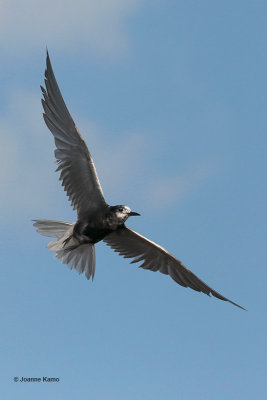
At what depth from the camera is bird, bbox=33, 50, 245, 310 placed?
12766 mm

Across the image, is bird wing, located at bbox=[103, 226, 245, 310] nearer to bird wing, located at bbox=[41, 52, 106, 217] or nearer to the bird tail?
the bird tail

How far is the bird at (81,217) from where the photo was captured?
1277 cm

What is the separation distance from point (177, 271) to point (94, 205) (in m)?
2.46

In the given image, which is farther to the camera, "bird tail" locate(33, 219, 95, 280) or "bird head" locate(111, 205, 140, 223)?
"bird tail" locate(33, 219, 95, 280)

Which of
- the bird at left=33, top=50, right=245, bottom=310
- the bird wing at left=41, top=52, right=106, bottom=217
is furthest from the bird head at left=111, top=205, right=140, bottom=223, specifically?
the bird wing at left=41, top=52, right=106, bottom=217

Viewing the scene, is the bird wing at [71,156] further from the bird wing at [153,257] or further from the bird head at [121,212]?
the bird wing at [153,257]

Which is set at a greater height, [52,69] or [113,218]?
[52,69]

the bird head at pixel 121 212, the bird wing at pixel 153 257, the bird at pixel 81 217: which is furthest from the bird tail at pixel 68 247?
the bird head at pixel 121 212

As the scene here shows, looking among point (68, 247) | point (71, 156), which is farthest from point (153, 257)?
point (71, 156)

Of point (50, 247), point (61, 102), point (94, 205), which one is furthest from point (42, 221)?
point (61, 102)

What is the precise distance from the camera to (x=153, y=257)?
1420 cm

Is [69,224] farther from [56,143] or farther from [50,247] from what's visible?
[56,143]

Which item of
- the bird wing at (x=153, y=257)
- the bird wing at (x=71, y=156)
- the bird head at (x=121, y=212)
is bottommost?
the bird wing at (x=153, y=257)

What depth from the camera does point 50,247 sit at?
13695 millimetres
